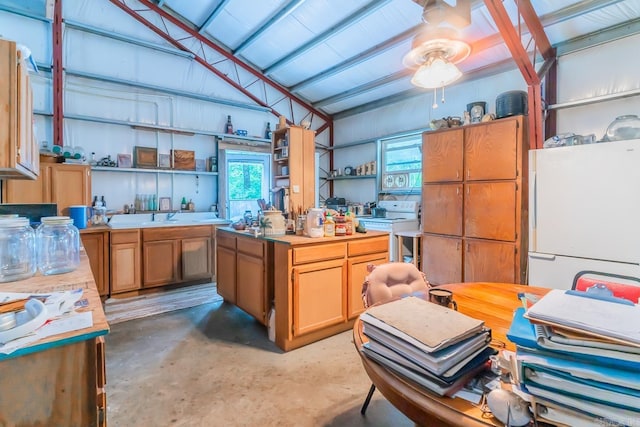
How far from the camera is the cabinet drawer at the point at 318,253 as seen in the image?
2521 mm

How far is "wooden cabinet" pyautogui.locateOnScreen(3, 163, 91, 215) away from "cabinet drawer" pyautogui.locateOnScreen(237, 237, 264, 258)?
225 cm

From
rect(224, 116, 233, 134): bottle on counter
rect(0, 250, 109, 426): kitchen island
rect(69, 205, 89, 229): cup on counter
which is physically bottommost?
rect(0, 250, 109, 426): kitchen island

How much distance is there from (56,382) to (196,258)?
3688 mm

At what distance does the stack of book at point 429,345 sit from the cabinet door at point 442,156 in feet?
10.4

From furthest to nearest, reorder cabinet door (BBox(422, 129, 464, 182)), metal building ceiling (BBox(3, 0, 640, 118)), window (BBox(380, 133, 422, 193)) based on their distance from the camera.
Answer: window (BBox(380, 133, 422, 193)), cabinet door (BBox(422, 129, 464, 182)), metal building ceiling (BBox(3, 0, 640, 118))

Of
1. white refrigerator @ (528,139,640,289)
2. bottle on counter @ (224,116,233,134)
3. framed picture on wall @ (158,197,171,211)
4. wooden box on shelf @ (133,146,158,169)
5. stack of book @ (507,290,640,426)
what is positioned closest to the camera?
stack of book @ (507,290,640,426)

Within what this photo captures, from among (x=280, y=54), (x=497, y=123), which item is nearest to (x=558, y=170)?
(x=497, y=123)

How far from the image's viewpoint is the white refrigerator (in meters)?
2.45

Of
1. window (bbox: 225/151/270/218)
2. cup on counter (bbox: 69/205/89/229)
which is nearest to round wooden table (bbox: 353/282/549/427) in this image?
cup on counter (bbox: 69/205/89/229)

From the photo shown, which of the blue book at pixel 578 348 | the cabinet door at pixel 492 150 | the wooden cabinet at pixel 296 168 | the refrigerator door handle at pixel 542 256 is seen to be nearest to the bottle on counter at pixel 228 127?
the wooden cabinet at pixel 296 168

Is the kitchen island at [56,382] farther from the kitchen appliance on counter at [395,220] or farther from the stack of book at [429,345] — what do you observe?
the kitchen appliance on counter at [395,220]

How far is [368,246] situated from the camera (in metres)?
2.96

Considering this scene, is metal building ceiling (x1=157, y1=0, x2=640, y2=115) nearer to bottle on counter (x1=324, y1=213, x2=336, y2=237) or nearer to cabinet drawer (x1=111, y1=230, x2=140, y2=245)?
bottle on counter (x1=324, y1=213, x2=336, y2=237)

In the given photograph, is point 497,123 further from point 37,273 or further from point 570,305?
point 37,273
